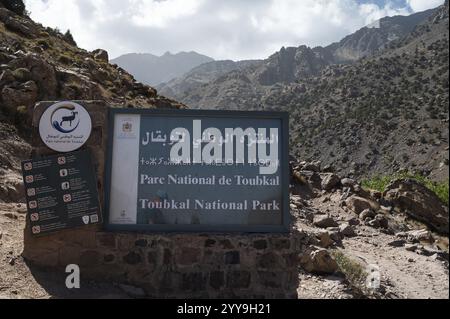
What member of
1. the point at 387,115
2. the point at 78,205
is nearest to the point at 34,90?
the point at 78,205

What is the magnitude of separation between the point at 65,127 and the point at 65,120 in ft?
0.30

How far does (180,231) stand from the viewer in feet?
20.3

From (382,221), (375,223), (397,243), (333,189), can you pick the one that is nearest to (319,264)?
(397,243)

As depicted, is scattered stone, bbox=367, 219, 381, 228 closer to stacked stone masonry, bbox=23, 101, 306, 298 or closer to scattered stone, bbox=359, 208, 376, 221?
scattered stone, bbox=359, 208, 376, 221

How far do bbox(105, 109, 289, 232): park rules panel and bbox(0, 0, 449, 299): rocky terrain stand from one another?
1085mm

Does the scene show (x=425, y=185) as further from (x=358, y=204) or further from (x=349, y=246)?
(x=349, y=246)

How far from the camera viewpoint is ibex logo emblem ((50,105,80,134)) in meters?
6.39

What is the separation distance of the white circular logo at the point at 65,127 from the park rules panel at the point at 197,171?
0.35m

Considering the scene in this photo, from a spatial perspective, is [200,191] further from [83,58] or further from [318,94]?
[318,94]

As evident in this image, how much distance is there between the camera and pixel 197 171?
640cm

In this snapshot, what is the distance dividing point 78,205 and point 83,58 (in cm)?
2633

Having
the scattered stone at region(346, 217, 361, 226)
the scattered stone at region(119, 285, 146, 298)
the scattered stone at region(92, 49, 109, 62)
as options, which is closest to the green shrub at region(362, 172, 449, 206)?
the scattered stone at region(346, 217, 361, 226)

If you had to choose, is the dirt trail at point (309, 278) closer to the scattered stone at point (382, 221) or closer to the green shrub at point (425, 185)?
the green shrub at point (425, 185)

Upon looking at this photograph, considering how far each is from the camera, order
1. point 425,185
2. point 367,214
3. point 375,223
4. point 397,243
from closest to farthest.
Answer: point 397,243 < point 375,223 < point 425,185 < point 367,214
